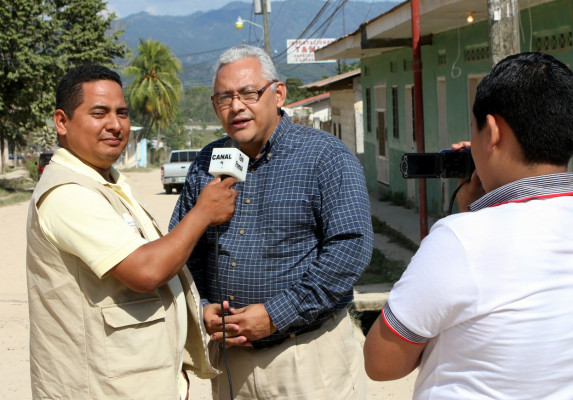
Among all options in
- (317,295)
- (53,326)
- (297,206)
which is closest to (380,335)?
(317,295)

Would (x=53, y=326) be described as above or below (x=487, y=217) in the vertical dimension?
below

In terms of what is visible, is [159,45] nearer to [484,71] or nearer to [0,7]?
[0,7]

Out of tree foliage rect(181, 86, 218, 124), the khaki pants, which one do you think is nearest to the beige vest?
the khaki pants

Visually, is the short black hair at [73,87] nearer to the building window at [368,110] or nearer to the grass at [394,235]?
the grass at [394,235]

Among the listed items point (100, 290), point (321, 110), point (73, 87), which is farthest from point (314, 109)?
point (100, 290)

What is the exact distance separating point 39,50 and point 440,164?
25907mm

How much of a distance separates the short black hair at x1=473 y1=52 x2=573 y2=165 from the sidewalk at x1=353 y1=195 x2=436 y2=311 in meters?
4.87

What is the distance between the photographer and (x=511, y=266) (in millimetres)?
1500

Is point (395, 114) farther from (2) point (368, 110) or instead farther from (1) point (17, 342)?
(1) point (17, 342)

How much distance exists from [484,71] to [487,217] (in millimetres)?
8435

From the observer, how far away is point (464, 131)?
10469 millimetres

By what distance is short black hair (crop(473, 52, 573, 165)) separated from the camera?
153 centimetres

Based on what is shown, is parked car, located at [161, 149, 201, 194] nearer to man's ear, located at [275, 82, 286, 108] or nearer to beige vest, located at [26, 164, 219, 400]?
man's ear, located at [275, 82, 286, 108]

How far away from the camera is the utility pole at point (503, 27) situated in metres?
4.71
